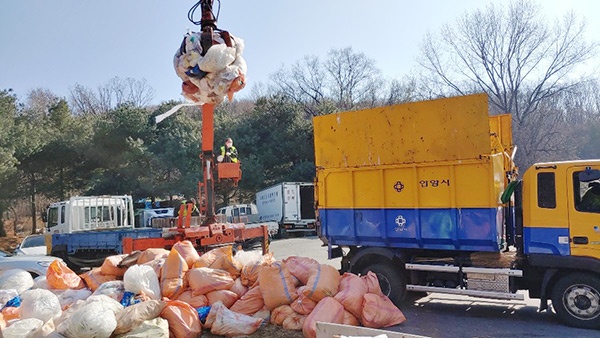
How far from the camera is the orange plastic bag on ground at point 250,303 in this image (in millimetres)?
6652

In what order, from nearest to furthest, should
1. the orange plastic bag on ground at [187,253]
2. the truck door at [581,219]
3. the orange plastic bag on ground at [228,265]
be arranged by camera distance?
the truck door at [581,219]
the orange plastic bag on ground at [228,265]
the orange plastic bag on ground at [187,253]

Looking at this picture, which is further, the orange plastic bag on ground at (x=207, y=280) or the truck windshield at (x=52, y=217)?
the truck windshield at (x=52, y=217)

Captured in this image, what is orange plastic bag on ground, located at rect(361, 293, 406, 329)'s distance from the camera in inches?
250

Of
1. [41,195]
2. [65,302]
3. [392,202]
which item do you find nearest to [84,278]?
[65,302]

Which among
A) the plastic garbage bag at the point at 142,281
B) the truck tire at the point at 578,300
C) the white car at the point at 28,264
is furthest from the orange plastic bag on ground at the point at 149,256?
the truck tire at the point at 578,300

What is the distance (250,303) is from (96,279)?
2432 millimetres

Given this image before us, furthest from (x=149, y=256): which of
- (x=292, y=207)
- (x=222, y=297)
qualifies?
(x=292, y=207)

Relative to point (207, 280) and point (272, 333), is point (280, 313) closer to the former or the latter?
point (272, 333)

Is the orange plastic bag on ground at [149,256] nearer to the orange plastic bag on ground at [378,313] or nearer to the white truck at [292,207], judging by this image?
the orange plastic bag on ground at [378,313]

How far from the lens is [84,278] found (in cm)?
756

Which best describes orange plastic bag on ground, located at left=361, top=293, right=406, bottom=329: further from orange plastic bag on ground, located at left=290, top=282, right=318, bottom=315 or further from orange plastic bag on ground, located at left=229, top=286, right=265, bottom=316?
orange plastic bag on ground, located at left=229, top=286, right=265, bottom=316

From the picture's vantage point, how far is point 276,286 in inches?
261

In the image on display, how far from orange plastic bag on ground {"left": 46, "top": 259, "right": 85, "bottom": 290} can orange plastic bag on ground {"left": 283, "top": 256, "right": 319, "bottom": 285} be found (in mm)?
3086

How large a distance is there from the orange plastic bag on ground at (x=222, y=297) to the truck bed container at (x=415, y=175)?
221cm
